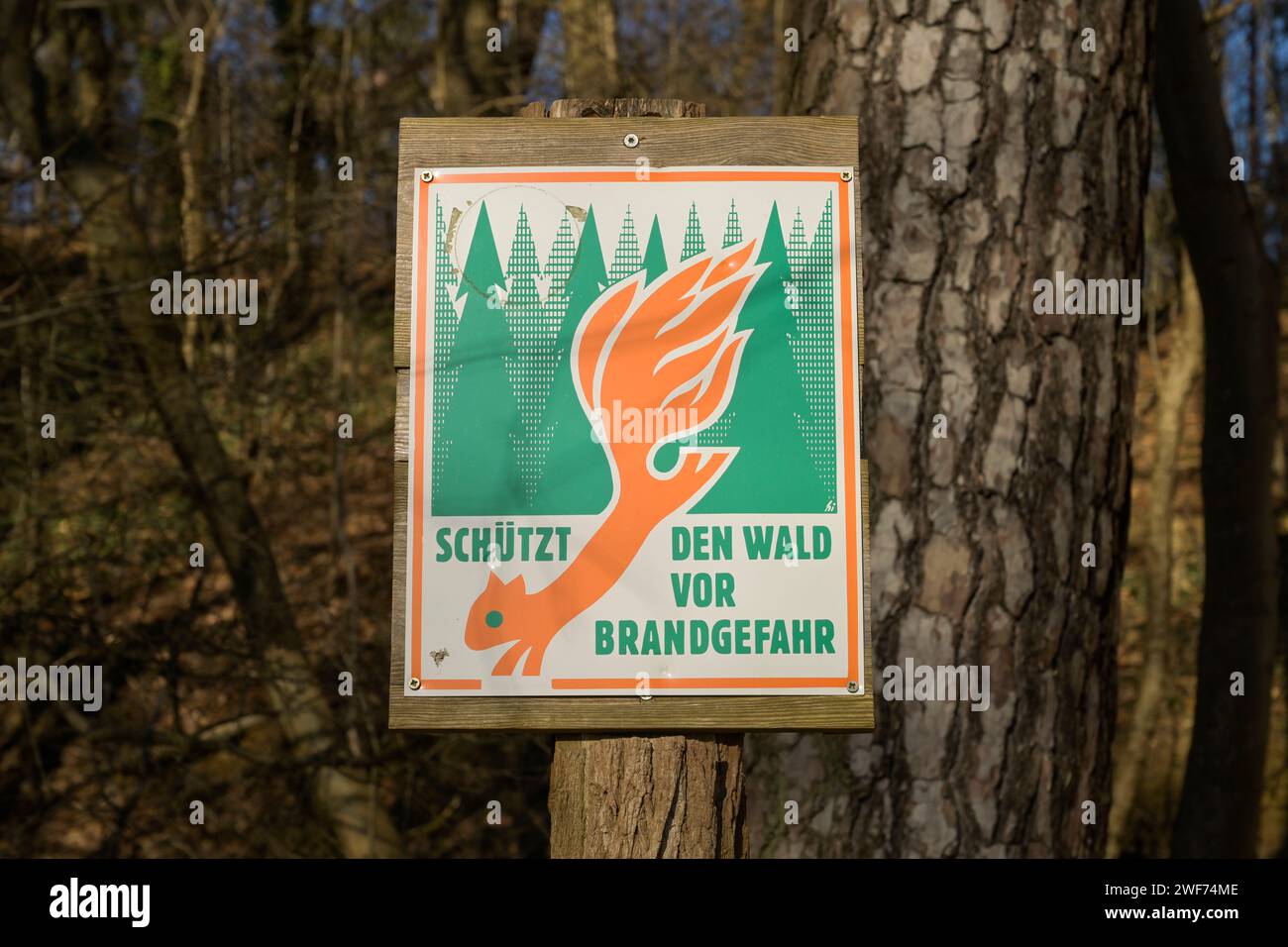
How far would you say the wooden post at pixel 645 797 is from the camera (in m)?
1.76

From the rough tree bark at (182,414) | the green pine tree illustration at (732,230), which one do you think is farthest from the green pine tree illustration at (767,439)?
the rough tree bark at (182,414)

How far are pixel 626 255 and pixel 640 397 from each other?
0.73ft

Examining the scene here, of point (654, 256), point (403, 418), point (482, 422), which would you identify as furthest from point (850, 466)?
point (403, 418)

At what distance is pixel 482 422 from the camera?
1.78 metres

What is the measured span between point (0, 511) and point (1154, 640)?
6.13 m

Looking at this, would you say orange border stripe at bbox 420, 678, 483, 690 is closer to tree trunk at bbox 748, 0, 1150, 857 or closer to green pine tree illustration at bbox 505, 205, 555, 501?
green pine tree illustration at bbox 505, 205, 555, 501

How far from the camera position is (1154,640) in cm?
696

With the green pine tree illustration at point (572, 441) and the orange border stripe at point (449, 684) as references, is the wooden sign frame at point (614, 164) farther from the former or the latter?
the green pine tree illustration at point (572, 441)

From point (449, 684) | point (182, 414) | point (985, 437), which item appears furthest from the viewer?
point (182, 414)

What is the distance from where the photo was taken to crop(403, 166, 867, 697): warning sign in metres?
1.75

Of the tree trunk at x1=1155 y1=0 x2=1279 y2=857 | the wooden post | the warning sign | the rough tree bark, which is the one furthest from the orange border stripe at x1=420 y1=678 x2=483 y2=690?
the rough tree bark

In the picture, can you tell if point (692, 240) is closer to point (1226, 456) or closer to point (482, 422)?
point (482, 422)
